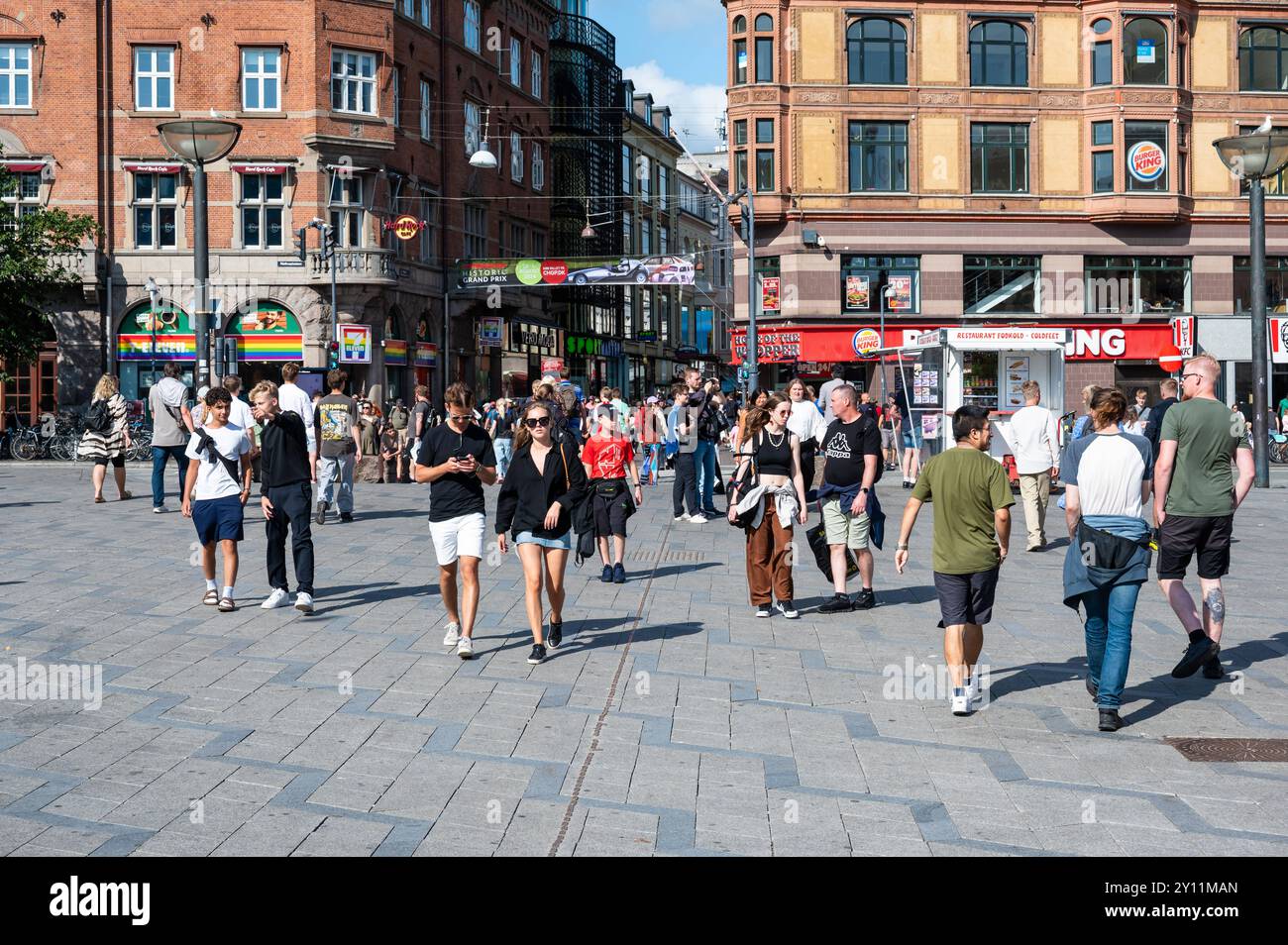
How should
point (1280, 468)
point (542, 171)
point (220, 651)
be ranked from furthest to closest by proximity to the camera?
1. point (542, 171)
2. point (1280, 468)
3. point (220, 651)

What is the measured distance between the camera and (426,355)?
43.2 metres

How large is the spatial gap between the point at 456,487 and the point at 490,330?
38675 mm

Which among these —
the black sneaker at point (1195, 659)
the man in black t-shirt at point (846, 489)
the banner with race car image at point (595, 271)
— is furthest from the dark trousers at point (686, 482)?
the banner with race car image at point (595, 271)

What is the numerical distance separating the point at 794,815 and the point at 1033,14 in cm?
4111

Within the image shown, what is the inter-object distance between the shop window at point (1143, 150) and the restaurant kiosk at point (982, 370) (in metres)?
18.8

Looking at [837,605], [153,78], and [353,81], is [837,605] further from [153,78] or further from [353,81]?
[153,78]

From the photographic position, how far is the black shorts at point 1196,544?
894cm

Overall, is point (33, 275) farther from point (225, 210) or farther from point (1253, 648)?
point (1253, 648)

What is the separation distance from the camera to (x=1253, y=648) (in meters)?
9.66

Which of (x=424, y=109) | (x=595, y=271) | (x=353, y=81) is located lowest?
(x=595, y=271)

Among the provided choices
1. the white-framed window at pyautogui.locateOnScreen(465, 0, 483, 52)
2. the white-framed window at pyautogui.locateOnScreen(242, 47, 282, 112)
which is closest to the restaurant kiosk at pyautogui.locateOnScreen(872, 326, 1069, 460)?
the white-framed window at pyautogui.locateOnScreen(242, 47, 282, 112)

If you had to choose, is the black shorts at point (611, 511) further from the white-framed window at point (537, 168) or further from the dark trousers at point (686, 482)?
the white-framed window at point (537, 168)

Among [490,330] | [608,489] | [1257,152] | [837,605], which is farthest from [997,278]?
[837,605]
